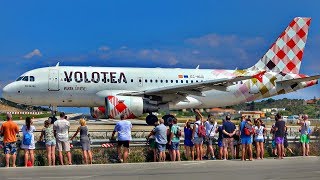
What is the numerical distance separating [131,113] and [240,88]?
29.5ft

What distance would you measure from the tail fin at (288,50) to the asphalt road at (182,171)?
20979 millimetres

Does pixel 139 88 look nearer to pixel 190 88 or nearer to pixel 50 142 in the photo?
pixel 190 88

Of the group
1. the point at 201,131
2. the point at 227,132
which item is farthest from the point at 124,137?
the point at 227,132

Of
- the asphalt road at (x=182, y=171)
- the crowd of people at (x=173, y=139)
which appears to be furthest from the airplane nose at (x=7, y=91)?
the asphalt road at (x=182, y=171)

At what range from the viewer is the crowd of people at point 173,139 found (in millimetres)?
17203

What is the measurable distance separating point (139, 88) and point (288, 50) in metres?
12.4

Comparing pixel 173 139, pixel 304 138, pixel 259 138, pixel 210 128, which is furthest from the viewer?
pixel 304 138

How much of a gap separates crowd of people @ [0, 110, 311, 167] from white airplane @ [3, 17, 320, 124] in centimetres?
1085

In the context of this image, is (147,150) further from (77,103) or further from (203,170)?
(77,103)

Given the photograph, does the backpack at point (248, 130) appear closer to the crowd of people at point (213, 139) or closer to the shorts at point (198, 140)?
the crowd of people at point (213, 139)

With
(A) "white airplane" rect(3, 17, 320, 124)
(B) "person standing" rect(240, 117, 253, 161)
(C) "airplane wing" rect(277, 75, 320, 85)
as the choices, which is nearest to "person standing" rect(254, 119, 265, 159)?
(B) "person standing" rect(240, 117, 253, 161)

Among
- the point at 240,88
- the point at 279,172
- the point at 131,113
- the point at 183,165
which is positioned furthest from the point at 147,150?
the point at 240,88

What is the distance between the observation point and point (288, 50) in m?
39.5

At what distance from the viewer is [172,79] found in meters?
35.3
